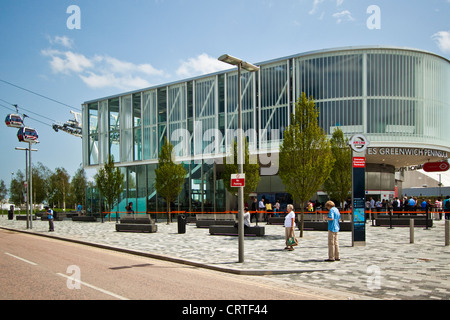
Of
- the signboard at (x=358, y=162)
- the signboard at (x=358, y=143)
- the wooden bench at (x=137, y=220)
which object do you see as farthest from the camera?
the wooden bench at (x=137, y=220)

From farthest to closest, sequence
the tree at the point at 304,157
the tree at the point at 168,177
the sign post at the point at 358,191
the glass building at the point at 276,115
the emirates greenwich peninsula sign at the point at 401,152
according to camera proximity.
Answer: the glass building at the point at 276,115 → the emirates greenwich peninsula sign at the point at 401,152 → the tree at the point at 168,177 → the tree at the point at 304,157 → the sign post at the point at 358,191

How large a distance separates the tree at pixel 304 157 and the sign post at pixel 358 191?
2.81 meters

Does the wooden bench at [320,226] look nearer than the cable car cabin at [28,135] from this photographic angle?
Yes

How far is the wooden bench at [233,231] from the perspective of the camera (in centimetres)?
2011

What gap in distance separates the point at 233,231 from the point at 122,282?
41.0 ft

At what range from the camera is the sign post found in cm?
1598

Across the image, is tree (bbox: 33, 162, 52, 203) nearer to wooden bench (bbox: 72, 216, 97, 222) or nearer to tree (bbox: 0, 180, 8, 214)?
tree (bbox: 0, 180, 8, 214)

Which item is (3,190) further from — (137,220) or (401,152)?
(401,152)

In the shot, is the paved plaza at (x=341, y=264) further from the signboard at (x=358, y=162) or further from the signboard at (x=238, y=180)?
the signboard at (x=358, y=162)

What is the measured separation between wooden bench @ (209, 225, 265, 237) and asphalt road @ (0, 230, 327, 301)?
8173 millimetres

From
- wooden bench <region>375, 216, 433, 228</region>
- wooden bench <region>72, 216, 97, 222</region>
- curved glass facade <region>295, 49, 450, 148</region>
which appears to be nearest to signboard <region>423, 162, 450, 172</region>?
curved glass facade <region>295, 49, 450, 148</region>

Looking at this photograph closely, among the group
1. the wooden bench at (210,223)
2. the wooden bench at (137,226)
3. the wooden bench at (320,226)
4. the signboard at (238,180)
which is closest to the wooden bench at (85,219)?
the wooden bench at (137,226)
